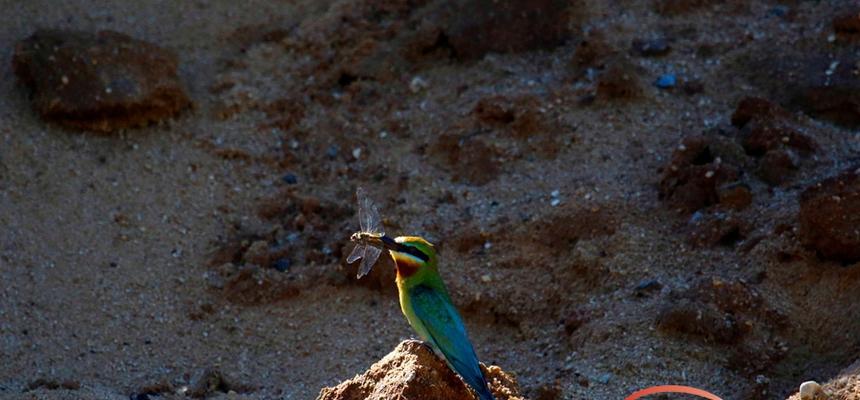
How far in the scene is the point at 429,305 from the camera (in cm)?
496

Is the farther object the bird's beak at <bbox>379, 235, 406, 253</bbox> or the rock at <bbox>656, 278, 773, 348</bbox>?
the rock at <bbox>656, 278, 773, 348</bbox>

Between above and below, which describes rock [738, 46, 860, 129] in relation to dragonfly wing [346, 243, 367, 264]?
below

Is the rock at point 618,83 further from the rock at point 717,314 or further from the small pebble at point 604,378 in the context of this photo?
the small pebble at point 604,378

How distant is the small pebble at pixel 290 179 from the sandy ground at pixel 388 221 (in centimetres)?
4

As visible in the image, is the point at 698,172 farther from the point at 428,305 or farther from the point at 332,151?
the point at 428,305

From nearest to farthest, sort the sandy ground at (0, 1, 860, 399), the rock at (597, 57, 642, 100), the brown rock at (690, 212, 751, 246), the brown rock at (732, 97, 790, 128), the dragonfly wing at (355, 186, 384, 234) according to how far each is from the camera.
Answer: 1. the dragonfly wing at (355, 186, 384, 234)
2. the sandy ground at (0, 1, 860, 399)
3. the brown rock at (690, 212, 751, 246)
4. the brown rock at (732, 97, 790, 128)
5. the rock at (597, 57, 642, 100)

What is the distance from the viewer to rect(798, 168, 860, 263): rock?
5949mm

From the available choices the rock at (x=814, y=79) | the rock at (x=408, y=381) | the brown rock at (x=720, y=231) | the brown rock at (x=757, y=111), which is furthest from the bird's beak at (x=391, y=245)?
the rock at (x=814, y=79)

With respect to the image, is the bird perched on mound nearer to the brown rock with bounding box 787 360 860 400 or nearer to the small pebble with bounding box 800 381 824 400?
the small pebble with bounding box 800 381 824 400

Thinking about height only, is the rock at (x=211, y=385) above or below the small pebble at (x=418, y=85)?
below

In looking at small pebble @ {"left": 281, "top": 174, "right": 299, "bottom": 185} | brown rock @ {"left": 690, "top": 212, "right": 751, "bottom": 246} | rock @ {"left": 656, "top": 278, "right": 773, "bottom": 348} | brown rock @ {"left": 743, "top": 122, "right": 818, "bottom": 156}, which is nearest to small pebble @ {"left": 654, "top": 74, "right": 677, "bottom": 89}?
brown rock @ {"left": 743, "top": 122, "right": 818, "bottom": 156}

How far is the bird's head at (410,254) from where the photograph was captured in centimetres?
498

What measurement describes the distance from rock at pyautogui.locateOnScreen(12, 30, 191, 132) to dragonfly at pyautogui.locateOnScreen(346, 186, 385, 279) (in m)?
2.96

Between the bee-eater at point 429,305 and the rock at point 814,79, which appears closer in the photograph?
the bee-eater at point 429,305
